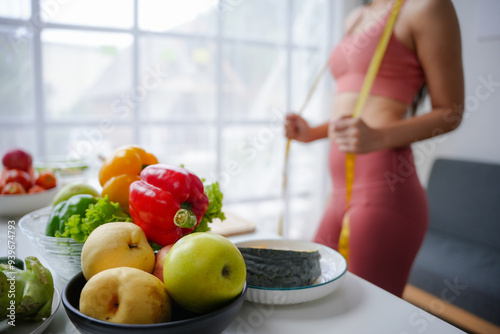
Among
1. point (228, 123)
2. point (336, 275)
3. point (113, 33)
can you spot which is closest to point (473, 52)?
point (228, 123)

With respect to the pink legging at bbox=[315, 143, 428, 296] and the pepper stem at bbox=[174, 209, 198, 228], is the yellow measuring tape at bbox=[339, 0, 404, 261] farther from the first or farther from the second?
the pepper stem at bbox=[174, 209, 198, 228]

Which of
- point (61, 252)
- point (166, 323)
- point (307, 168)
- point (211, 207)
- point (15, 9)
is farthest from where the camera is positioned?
point (307, 168)

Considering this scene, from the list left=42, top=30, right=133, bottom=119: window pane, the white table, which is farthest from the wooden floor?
left=42, top=30, right=133, bottom=119: window pane

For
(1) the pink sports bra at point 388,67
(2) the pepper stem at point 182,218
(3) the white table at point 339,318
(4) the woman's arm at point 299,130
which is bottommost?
(3) the white table at point 339,318

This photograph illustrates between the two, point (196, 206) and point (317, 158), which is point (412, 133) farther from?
point (317, 158)

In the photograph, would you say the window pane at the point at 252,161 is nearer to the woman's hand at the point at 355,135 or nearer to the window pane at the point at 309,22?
the window pane at the point at 309,22

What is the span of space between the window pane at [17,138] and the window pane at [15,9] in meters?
0.56

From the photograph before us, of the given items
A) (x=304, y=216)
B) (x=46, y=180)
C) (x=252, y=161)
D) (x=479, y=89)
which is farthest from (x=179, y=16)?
(x=479, y=89)

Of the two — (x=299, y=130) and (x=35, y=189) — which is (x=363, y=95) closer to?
(x=299, y=130)

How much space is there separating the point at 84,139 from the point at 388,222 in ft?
5.94

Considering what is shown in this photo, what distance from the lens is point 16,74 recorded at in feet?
6.70

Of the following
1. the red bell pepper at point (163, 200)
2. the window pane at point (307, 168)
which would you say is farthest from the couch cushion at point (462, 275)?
the red bell pepper at point (163, 200)

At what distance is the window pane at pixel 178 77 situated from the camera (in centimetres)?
237

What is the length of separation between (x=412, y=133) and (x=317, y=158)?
1.93m
